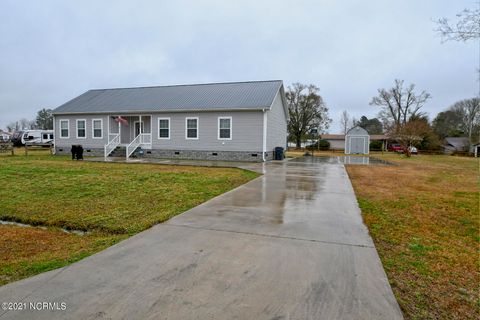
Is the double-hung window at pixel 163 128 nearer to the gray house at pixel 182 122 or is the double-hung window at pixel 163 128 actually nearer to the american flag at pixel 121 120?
the gray house at pixel 182 122

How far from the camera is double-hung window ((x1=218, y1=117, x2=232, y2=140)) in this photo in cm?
1920

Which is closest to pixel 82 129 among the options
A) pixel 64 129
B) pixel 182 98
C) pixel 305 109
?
pixel 64 129

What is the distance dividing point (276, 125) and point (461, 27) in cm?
1613

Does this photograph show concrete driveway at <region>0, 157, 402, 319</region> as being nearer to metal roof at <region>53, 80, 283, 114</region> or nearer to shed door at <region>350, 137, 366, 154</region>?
metal roof at <region>53, 80, 283, 114</region>

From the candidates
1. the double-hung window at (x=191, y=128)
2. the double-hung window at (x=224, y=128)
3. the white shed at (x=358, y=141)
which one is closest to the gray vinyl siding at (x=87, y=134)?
the double-hung window at (x=191, y=128)

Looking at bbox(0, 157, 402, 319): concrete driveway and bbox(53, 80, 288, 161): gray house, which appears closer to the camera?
bbox(0, 157, 402, 319): concrete driveway

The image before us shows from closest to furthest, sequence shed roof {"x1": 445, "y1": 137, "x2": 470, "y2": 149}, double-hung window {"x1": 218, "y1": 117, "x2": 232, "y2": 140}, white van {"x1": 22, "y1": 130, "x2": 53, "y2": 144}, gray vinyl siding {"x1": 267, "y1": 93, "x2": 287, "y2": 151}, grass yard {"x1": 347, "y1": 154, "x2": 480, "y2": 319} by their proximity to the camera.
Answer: grass yard {"x1": 347, "y1": 154, "x2": 480, "y2": 319} < double-hung window {"x1": 218, "y1": 117, "x2": 232, "y2": 140} < gray vinyl siding {"x1": 267, "y1": 93, "x2": 287, "y2": 151} < white van {"x1": 22, "y1": 130, "x2": 53, "y2": 144} < shed roof {"x1": 445, "y1": 137, "x2": 470, "y2": 149}

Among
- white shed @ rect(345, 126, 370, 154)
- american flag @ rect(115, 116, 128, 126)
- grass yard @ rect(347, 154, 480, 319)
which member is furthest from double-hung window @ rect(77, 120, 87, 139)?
white shed @ rect(345, 126, 370, 154)

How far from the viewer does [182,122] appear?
20.3m

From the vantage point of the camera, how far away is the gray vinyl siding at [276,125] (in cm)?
1964

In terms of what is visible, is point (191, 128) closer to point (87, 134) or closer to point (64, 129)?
point (87, 134)

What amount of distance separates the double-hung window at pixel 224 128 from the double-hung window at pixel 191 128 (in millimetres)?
1823

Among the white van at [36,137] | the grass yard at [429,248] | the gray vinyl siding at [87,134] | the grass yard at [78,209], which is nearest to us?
the grass yard at [429,248]

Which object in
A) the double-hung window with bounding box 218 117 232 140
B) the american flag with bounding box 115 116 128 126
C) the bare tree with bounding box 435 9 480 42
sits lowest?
the double-hung window with bounding box 218 117 232 140
